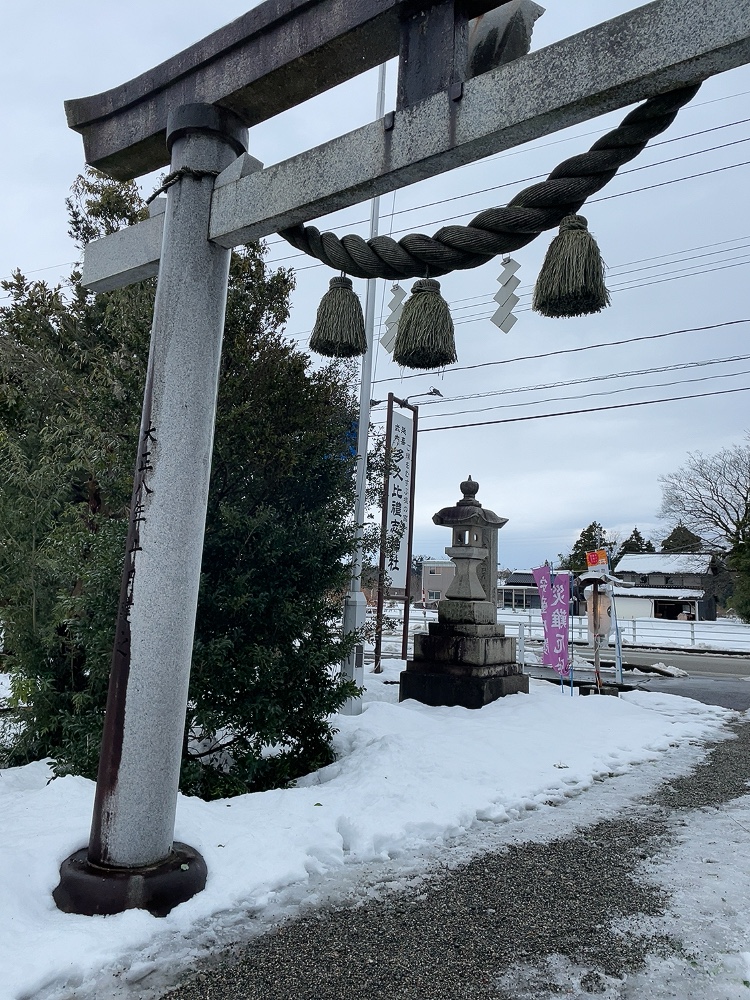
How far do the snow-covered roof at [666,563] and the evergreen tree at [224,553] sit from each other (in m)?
39.7

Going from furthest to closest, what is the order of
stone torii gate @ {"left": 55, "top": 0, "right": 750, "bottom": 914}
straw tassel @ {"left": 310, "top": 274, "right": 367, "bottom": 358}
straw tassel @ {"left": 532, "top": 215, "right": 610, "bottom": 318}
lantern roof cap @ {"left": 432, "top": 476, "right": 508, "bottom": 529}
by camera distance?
lantern roof cap @ {"left": 432, "top": 476, "right": 508, "bottom": 529} < straw tassel @ {"left": 310, "top": 274, "right": 367, "bottom": 358} < straw tassel @ {"left": 532, "top": 215, "right": 610, "bottom": 318} < stone torii gate @ {"left": 55, "top": 0, "right": 750, "bottom": 914}

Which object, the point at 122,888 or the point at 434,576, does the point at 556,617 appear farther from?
the point at 434,576

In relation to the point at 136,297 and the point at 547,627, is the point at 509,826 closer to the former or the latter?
the point at 136,297

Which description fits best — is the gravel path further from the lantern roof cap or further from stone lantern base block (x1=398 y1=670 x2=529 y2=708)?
the lantern roof cap

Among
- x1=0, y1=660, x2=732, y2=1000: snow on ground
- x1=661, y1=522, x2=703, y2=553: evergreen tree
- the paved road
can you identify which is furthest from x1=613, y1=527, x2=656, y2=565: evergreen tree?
x1=0, y1=660, x2=732, y2=1000: snow on ground

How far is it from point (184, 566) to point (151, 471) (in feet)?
1.59

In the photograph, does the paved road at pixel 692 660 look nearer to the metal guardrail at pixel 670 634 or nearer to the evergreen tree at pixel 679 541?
the metal guardrail at pixel 670 634

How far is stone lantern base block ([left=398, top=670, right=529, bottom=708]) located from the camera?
8508 millimetres

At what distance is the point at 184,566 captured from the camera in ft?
10.2

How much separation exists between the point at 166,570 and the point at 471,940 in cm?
208

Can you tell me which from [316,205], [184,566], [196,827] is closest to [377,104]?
[316,205]

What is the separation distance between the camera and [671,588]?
127ft

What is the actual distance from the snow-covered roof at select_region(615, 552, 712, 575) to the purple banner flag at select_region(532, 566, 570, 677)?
1312 inches

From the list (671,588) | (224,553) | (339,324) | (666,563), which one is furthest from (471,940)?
(666,563)
